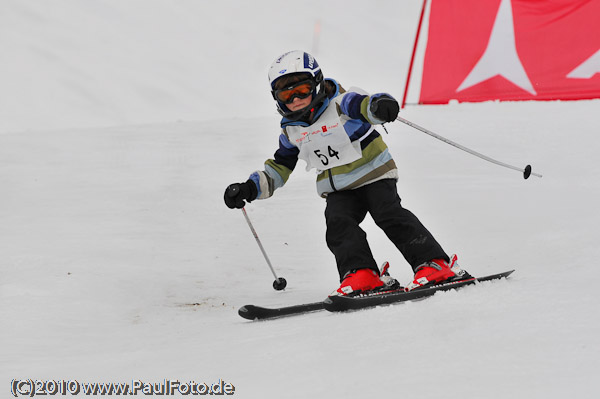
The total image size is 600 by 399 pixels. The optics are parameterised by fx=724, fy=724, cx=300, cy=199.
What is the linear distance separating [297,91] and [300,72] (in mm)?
105

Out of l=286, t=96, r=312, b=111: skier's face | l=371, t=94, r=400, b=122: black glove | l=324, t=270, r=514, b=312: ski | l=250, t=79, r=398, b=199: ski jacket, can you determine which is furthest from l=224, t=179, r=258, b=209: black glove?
l=324, t=270, r=514, b=312: ski

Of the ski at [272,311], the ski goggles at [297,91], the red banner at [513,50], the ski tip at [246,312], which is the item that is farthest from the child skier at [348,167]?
the red banner at [513,50]

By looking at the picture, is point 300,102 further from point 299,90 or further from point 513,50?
point 513,50

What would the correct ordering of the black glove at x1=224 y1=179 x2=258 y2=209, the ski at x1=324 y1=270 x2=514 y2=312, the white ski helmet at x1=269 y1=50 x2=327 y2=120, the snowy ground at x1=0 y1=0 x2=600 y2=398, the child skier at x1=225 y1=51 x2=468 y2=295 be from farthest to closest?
1. the black glove at x1=224 y1=179 x2=258 y2=209
2. the white ski helmet at x1=269 y1=50 x2=327 y2=120
3. the child skier at x1=225 y1=51 x2=468 y2=295
4. the ski at x1=324 y1=270 x2=514 y2=312
5. the snowy ground at x1=0 y1=0 x2=600 y2=398

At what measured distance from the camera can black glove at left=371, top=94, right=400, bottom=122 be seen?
3.70m

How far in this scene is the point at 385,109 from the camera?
370 centimetres

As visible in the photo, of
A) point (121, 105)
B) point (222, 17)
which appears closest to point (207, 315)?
point (121, 105)

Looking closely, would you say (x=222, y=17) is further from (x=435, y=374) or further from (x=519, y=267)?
(x=435, y=374)

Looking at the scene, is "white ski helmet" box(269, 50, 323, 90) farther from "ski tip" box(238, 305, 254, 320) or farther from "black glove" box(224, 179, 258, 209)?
"ski tip" box(238, 305, 254, 320)

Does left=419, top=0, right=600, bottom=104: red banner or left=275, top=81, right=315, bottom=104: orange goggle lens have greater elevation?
left=419, top=0, right=600, bottom=104: red banner

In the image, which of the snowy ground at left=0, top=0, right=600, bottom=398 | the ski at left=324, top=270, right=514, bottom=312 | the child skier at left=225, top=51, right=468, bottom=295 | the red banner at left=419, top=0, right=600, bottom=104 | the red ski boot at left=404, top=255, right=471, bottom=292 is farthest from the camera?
the red banner at left=419, top=0, right=600, bottom=104

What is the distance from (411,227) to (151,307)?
1.64 meters

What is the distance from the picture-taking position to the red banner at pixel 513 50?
29.4 ft

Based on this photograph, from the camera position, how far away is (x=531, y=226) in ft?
18.1
